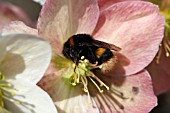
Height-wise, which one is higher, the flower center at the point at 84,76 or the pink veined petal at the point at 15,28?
the pink veined petal at the point at 15,28

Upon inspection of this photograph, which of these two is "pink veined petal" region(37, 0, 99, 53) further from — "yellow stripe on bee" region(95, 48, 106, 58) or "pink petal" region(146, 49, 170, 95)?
"pink petal" region(146, 49, 170, 95)

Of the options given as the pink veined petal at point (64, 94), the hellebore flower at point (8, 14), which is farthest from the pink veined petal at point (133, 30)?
the hellebore flower at point (8, 14)

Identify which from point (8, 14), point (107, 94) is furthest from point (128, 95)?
point (8, 14)

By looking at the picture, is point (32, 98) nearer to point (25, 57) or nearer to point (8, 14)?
point (25, 57)

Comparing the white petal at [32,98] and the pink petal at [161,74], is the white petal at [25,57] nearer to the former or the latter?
the white petal at [32,98]

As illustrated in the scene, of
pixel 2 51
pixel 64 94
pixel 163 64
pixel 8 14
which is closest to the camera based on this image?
pixel 2 51

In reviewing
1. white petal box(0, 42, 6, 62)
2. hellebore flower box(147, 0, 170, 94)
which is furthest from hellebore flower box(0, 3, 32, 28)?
white petal box(0, 42, 6, 62)

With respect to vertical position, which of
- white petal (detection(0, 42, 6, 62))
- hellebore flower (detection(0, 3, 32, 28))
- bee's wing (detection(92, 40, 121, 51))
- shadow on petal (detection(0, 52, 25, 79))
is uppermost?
hellebore flower (detection(0, 3, 32, 28))
